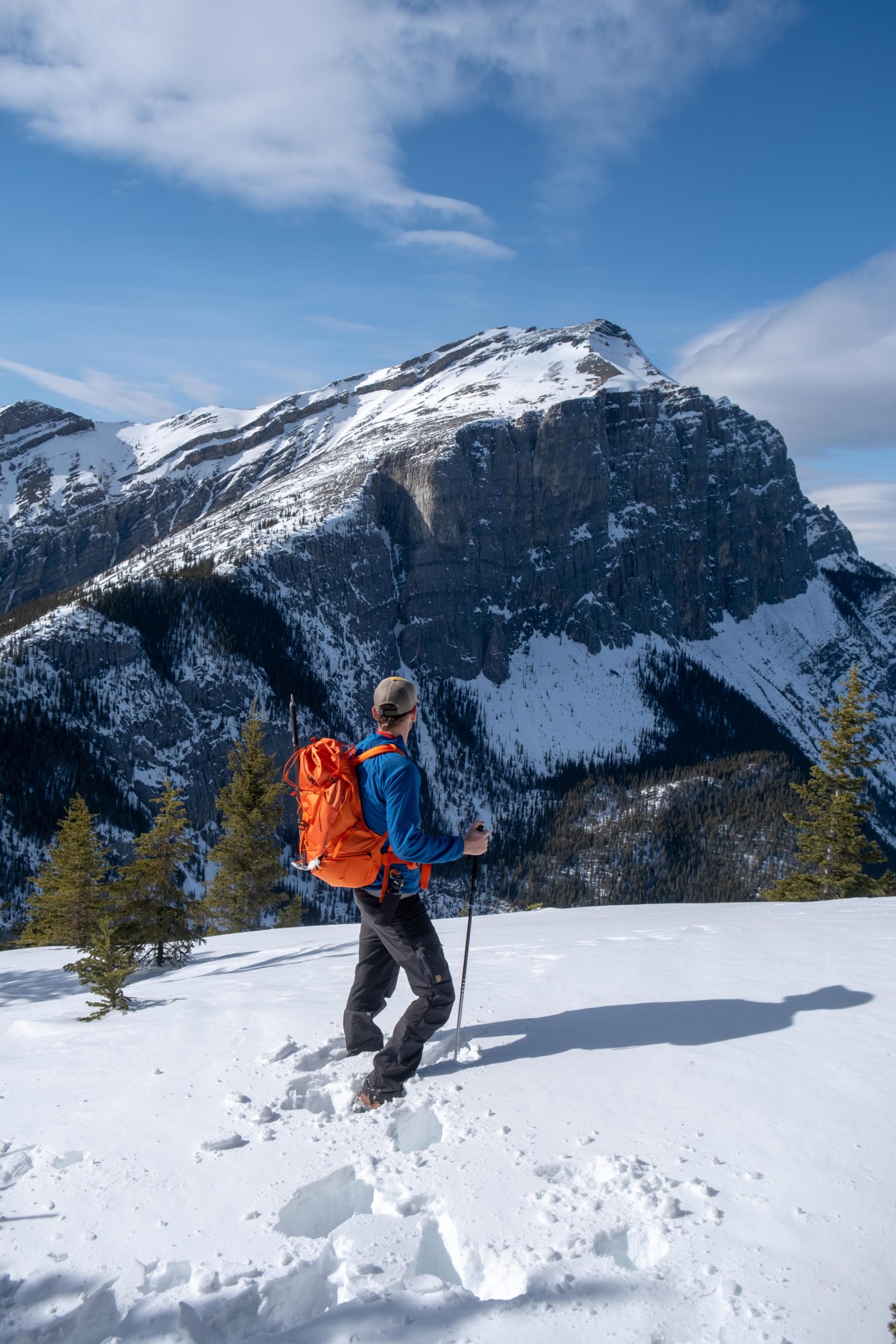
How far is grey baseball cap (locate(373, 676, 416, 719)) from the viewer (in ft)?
17.7

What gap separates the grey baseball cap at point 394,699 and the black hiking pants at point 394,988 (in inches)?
56.2

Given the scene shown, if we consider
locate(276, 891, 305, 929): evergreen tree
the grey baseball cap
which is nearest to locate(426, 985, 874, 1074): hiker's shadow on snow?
the grey baseball cap

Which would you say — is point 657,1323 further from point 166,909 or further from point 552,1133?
point 166,909

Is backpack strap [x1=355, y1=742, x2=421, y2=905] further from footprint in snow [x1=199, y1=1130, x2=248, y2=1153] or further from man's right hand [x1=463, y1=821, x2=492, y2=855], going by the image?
footprint in snow [x1=199, y1=1130, x2=248, y2=1153]

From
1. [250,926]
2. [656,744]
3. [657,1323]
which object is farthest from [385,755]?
[656,744]

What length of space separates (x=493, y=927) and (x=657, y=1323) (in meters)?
8.66

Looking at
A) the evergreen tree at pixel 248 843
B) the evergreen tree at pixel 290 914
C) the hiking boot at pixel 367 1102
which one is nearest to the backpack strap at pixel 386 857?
the hiking boot at pixel 367 1102

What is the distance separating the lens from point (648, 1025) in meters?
6.08

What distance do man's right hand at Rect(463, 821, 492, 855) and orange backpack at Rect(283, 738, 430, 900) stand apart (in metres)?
0.44

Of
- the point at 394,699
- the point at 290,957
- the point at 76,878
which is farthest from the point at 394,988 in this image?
the point at 76,878

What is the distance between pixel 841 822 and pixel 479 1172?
22.6 meters

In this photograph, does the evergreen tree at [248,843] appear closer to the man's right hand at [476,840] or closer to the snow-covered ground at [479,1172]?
the snow-covered ground at [479,1172]

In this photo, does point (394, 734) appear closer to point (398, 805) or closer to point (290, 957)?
point (398, 805)

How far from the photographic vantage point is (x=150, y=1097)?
5.20 m
